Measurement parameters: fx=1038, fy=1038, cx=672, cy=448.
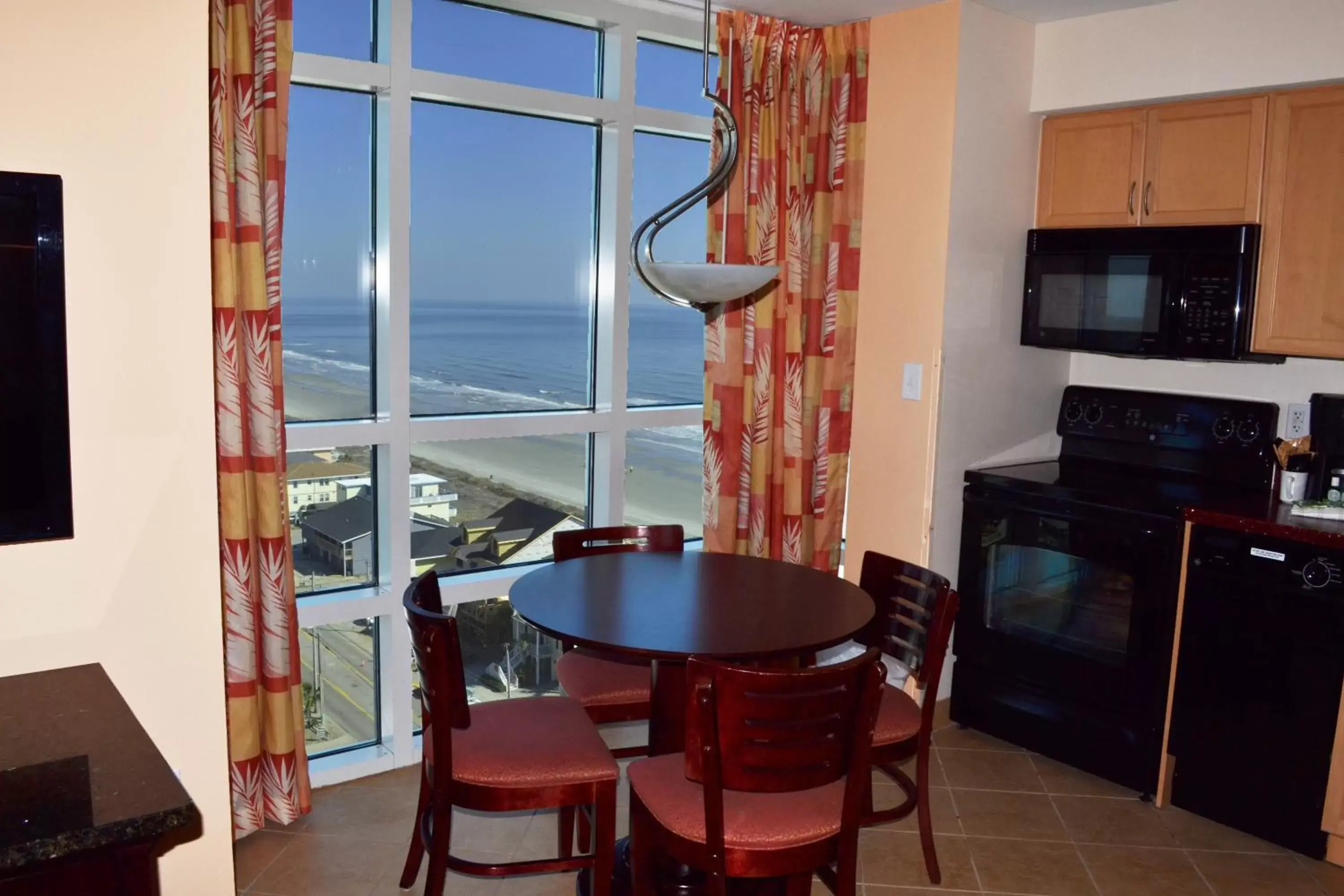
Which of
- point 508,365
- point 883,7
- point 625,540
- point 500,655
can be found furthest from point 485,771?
point 883,7

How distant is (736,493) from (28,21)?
2569 mm

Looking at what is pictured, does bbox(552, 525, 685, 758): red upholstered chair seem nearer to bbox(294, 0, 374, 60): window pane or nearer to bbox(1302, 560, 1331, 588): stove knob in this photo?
bbox(294, 0, 374, 60): window pane

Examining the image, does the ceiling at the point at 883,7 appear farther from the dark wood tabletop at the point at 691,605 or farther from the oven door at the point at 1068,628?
the dark wood tabletop at the point at 691,605

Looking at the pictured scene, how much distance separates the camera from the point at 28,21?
170cm

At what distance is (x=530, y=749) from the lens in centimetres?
239

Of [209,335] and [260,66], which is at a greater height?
[260,66]

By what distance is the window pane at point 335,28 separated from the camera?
2.96 metres

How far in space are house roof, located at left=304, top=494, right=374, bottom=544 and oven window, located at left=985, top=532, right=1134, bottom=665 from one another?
2.13 meters

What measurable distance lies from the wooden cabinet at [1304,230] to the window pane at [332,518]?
289cm

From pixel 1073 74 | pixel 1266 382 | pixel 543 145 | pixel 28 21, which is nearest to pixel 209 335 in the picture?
pixel 28 21

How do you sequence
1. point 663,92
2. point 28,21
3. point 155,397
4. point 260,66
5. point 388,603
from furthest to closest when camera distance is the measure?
point 663,92 → point 388,603 → point 260,66 → point 155,397 → point 28,21

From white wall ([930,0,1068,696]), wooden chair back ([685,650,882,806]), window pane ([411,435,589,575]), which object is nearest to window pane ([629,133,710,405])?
window pane ([411,435,589,575])

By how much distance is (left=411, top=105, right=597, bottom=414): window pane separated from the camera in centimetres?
338

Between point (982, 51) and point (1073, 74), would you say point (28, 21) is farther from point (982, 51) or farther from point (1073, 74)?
point (1073, 74)
